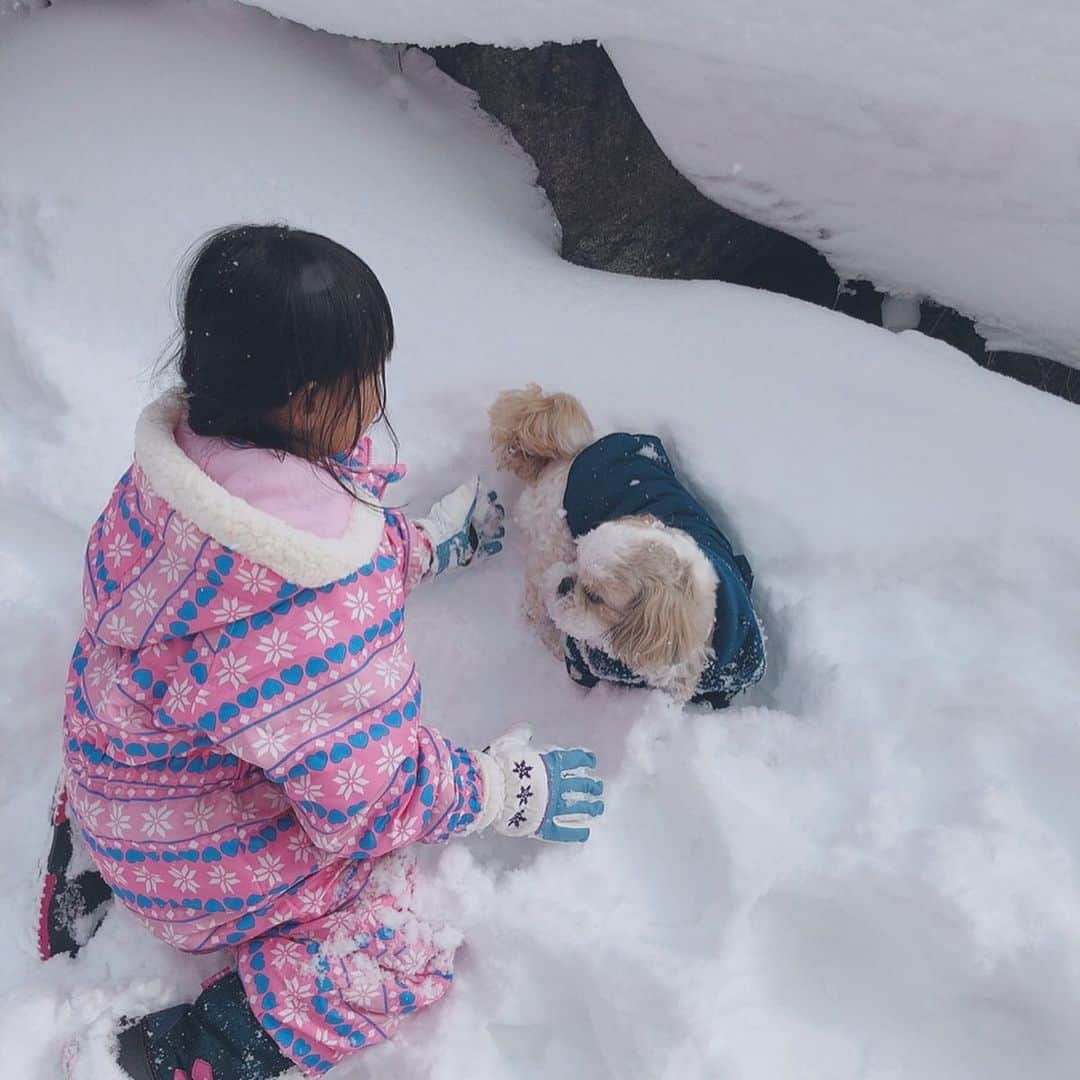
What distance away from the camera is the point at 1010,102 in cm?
190

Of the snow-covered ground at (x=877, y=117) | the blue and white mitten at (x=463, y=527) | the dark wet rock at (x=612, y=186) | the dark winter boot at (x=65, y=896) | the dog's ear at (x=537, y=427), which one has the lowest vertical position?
the dark winter boot at (x=65, y=896)

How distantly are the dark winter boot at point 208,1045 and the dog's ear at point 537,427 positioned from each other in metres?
1.18

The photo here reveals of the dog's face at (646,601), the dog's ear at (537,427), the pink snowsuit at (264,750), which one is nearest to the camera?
the pink snowsuit at (264,750)

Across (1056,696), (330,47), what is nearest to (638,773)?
(1056,696)

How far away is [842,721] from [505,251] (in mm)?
1380

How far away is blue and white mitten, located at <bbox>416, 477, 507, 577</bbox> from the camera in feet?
7.05

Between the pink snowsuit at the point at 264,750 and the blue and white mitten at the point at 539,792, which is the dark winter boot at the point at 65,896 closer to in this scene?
the pink snowsuit at the point at 264,750

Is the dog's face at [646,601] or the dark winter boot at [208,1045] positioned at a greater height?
the dog's face at [646,601]

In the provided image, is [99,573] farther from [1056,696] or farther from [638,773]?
[1056,696]

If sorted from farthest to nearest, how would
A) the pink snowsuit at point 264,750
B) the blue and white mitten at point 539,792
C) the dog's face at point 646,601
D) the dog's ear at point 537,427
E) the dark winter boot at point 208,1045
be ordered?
the dog's ear at point 537,427 → the dog's face at point 646,601 → the blue and white mitten at point 539,792 → the dark winter boot at point 208,1045 → the pink snowsuit at point 264,750

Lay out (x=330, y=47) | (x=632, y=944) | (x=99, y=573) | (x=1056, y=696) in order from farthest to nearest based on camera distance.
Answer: (x=330, y=47), (x=1056, y=696), (x=632, y=944), (x=99, y=573)

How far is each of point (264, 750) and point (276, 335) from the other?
574 millimetres

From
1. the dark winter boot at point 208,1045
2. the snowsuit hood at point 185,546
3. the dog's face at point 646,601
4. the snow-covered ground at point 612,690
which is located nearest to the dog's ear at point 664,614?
the dog's face at point 646,601

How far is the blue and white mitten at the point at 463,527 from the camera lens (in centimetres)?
215
